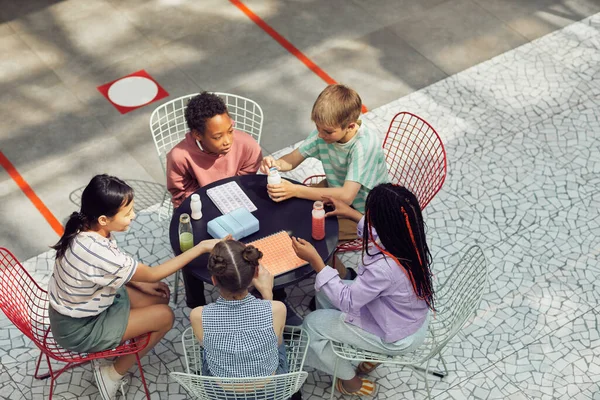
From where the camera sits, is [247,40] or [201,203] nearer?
[201,203]

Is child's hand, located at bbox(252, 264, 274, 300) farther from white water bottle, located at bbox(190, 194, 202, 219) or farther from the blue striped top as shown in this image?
white water bottle, located at bbox(190, 194, 202, 219)

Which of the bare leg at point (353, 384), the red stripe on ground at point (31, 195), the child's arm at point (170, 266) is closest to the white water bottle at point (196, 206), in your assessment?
the child's arm at point (170, 266)

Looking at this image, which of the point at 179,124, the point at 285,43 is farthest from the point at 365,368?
the point at 285,43

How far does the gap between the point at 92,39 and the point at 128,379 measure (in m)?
3.37

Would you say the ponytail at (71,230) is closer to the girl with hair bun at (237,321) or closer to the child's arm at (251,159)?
the girl with hair bun at (237,321)

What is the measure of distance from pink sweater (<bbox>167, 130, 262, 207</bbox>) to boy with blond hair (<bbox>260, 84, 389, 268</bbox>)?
127 millimetres

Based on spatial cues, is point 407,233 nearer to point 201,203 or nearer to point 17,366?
point 201,203

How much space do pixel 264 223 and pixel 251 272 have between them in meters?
0.75

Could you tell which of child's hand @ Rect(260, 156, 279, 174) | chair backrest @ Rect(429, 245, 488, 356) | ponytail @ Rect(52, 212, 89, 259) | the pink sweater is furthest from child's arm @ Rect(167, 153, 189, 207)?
chair backrest @ Rect(429, 245, 488, 356)

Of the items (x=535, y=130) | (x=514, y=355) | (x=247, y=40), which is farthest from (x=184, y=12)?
(x=514, y=355)

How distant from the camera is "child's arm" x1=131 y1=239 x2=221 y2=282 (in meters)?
3.69

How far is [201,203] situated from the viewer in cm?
414

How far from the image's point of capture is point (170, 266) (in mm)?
3721

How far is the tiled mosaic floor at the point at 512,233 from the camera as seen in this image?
4246 mm
